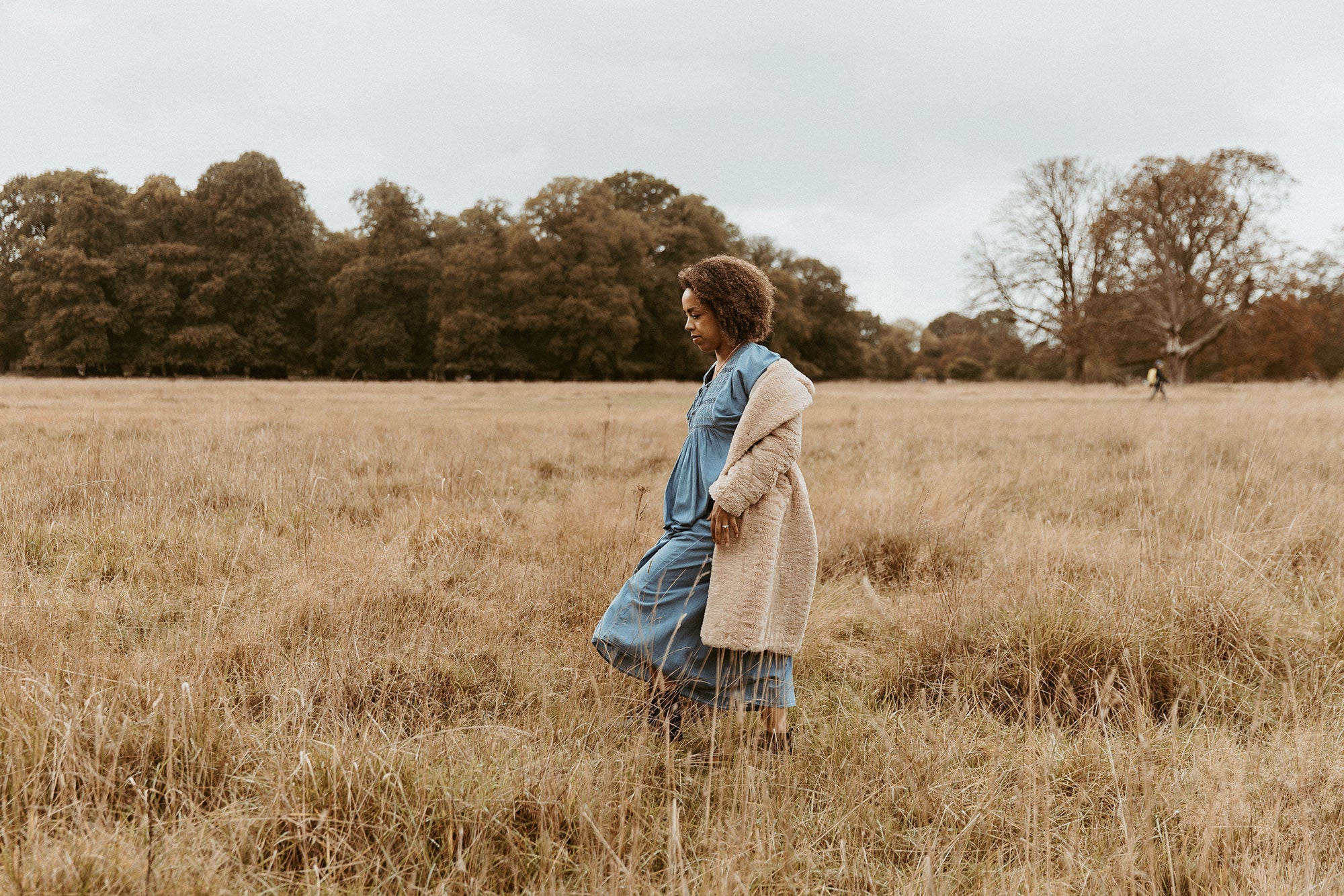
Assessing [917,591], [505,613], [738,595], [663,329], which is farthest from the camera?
[663,329]

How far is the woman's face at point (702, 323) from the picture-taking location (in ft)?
8.68

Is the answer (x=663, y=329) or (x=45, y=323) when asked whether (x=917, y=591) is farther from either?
(x=45, y=323)

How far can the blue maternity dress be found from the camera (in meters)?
2.57

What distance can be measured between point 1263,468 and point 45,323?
4936cm

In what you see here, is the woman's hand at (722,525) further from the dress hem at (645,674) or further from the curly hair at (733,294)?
the curly hair at (733,294)

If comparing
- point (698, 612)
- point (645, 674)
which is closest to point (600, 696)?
point (645, 674)

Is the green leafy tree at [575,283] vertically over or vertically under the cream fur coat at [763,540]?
over

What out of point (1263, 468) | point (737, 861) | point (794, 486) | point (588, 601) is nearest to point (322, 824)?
point (737, 861)

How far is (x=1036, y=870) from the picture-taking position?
1822 millimetres

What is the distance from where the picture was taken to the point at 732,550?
2504 mm

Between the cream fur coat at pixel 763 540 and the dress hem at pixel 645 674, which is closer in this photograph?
the cream fur coat at pixel 763 540

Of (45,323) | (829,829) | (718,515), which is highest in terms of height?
(45,323)

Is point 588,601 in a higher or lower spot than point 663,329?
lower

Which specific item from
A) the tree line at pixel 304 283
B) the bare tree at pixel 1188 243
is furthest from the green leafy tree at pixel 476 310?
the bare tree at pixel 1188 243
